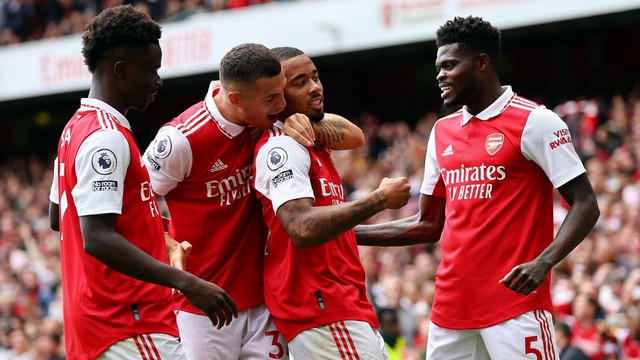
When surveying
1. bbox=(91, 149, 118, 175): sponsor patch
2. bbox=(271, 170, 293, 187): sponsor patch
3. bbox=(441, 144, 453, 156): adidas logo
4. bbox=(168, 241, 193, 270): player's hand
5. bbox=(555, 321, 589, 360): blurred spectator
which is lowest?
Result: bbox=(555, 321, 589, 360): blurred spectator

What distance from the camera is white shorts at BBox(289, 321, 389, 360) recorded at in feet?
17.1

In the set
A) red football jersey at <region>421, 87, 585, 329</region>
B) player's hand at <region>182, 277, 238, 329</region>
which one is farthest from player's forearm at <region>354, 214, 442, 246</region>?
player's hand at <region>182, 277, 238, 329</region>

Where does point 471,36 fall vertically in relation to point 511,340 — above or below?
above

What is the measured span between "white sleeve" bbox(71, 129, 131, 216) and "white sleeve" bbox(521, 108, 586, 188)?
203 cm

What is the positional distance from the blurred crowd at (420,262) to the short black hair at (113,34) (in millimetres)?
5042

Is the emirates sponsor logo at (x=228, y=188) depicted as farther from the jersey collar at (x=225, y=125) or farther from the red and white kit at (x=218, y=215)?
the jersey collar at (x=225, y=125)

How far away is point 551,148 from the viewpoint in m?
5.35

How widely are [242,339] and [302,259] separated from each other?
633mm

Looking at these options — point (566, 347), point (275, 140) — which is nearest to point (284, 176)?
point (275, 140)

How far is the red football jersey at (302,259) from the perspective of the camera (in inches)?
205

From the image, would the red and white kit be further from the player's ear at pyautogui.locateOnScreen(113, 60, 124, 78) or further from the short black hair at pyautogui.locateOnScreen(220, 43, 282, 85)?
the player's ear at pyautogui.locateOnScreen(113, 60, 124, 78)

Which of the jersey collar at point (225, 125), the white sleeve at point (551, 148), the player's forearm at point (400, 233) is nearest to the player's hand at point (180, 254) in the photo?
the jersey collar at point (225, 125)

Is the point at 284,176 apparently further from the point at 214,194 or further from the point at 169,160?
the point at 169,160

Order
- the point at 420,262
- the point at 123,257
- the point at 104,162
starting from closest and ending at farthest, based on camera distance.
A: 1. the point at 123,257
2. the point at 104,162
3. the point at 420,262
